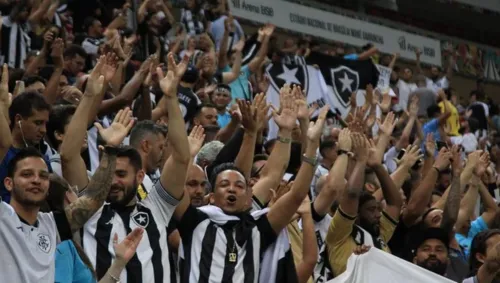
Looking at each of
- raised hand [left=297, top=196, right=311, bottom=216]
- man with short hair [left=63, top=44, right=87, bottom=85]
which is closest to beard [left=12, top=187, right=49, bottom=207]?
raised hand [left=297, top=196, right=311, bottom=216]

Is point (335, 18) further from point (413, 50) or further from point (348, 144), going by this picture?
point (348, 144)

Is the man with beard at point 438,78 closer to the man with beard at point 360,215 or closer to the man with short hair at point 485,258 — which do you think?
the man with beard at point 360,215

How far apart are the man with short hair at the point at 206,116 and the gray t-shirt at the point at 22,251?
417cm

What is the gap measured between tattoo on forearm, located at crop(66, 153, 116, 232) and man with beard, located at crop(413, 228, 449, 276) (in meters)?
2.51

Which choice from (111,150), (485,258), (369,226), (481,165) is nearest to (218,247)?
(111,150)

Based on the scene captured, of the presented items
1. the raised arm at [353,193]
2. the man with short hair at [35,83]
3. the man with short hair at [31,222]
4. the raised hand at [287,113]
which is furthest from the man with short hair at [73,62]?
the man with short hair at [31,222]

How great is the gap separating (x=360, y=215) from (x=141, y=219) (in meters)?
2.32

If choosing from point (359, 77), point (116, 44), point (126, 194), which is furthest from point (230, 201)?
point (359, 77)

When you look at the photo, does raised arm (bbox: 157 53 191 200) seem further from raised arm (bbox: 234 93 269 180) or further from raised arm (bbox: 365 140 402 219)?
raised arm (bbox: 365 140 402 219)

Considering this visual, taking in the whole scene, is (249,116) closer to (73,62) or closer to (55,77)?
(55,77)

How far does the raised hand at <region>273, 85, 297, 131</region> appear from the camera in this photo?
727cm

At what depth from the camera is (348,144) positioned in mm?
7555

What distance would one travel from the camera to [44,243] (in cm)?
556

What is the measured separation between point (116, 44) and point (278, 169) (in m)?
2.91
